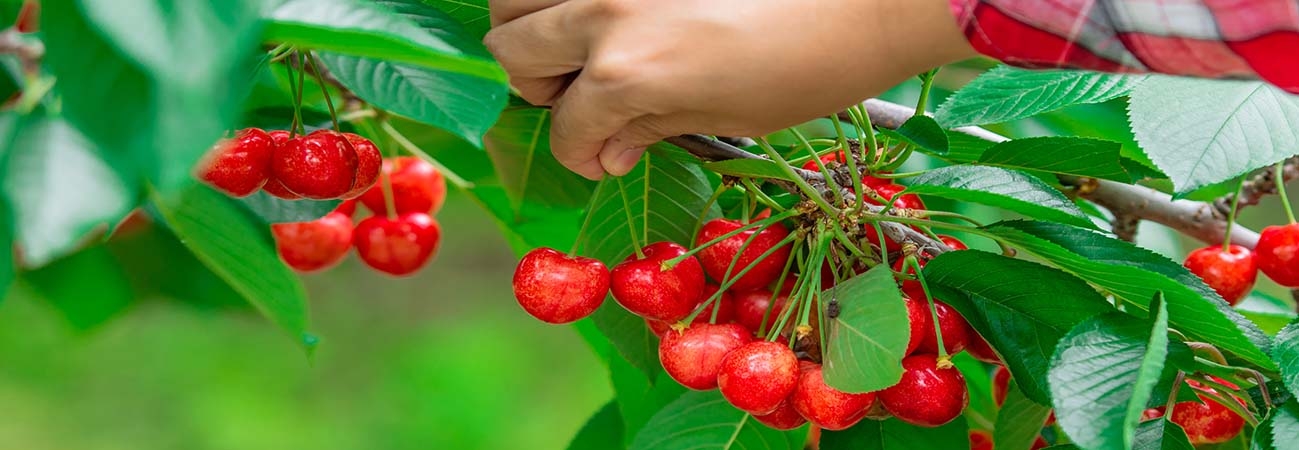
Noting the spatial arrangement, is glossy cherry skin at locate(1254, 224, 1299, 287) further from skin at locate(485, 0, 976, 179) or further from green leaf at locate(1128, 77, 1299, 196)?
skin at locate(485, 0, 976, 179)

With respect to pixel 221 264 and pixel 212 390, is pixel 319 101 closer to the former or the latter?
pixel 221 264

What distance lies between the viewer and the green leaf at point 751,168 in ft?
1.94

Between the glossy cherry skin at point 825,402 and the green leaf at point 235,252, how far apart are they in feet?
0.91

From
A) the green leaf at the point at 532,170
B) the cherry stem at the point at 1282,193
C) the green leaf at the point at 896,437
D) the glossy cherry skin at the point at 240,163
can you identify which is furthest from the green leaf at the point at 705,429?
the cherry stem at the point at 1282,193

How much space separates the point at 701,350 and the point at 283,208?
1.02ft

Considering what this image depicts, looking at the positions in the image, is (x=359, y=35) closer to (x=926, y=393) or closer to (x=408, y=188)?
(x=926, y=393)

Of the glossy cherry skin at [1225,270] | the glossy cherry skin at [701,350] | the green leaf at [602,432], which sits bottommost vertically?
the green leaf at [602,432]

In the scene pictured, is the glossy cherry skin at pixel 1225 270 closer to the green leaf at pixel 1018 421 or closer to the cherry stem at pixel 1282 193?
the cherry stem at pixel 1282 193

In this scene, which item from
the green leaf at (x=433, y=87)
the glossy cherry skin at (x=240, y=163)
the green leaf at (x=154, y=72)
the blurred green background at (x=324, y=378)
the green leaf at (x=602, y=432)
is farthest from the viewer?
the blurred green background at (x=324, y=378)

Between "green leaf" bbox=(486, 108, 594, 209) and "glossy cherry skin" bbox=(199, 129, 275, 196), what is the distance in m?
0.23

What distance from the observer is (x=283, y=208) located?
0.77 metres

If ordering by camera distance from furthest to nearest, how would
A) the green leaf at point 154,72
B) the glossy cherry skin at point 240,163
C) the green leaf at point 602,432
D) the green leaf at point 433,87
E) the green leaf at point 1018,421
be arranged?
the green leaf at point 602,432 < the green leaf at point 1018,421 < the glossy cherry skin at point 240,163 < the green leaf at point 433,87 < the green leaf at point 154,72

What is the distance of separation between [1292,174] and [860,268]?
1.46ft

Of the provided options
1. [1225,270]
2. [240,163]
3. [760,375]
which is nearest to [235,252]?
[240,163]
